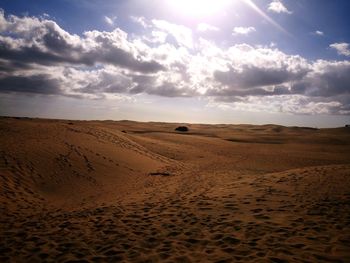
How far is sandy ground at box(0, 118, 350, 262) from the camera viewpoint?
6.62 meters

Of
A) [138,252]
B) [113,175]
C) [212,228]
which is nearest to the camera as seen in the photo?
[138,252]

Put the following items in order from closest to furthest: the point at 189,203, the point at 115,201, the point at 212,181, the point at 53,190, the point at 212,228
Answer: the point at 212,228, the point at 189,203, the point at 115,201, the point at 53,190, the point at 212,181

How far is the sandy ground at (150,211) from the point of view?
6.62 m

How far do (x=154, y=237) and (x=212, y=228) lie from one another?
165 cm

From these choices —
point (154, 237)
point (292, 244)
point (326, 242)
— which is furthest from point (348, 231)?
point (154, 237)

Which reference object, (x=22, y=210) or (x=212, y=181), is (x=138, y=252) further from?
(x=212, y=181)

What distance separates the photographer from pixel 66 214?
9820mm

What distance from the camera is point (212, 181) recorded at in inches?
595

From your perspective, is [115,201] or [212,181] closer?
[115,201]

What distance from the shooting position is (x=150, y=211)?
9844 millimetres

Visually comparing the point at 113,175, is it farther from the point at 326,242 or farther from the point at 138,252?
the point at 326,242

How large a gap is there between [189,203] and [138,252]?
4108mm

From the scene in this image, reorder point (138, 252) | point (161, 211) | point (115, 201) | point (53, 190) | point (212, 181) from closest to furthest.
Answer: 1. point (138, 252)
2. point (161, 211)
3. point (115, 201)
4. point (53, 190)
5. point (212, 181)

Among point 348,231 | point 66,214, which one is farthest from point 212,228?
point 66,214
